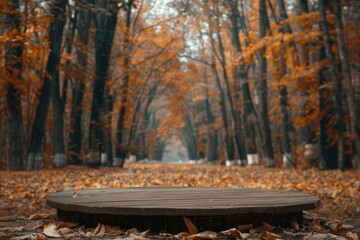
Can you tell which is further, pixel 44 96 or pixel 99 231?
pixel 44 96

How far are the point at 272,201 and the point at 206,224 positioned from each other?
0.76m

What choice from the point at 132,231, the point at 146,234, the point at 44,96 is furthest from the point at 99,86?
the point at 146,234

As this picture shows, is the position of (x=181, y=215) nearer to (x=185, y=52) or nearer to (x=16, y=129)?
(x=16, y=129)

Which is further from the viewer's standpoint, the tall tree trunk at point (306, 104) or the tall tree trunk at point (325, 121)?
the tall tree trunk at point (306, 104)

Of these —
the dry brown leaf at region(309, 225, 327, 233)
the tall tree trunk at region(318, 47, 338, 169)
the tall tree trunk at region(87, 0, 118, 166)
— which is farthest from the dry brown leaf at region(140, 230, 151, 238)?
the tall tree trunk at region(87, 0, 118, 166)

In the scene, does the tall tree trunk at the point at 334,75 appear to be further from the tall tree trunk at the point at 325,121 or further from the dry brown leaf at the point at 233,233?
the dry brown leaf at the point at 233,233

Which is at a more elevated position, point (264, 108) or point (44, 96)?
point (44, 96)

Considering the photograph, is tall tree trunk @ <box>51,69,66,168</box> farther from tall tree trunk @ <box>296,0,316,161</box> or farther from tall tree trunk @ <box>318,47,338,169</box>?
tall tree trunk @ <box>318,47,338,169</box>

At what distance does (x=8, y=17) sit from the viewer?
13609 millimetres

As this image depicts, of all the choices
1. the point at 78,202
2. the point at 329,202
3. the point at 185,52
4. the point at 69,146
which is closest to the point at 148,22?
the point at 185,52

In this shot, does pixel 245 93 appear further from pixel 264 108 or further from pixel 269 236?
pixel 269 236

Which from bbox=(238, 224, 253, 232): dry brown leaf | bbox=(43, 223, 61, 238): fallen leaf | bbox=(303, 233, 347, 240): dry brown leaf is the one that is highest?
bbox=(43, 223, 61, 238): fallen leaf

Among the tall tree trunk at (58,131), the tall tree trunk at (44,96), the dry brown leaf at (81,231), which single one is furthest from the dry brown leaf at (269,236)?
the tall tree trunk at (58,131)

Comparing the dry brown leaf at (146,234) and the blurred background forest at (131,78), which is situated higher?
the blurred background forest at (131,78)
